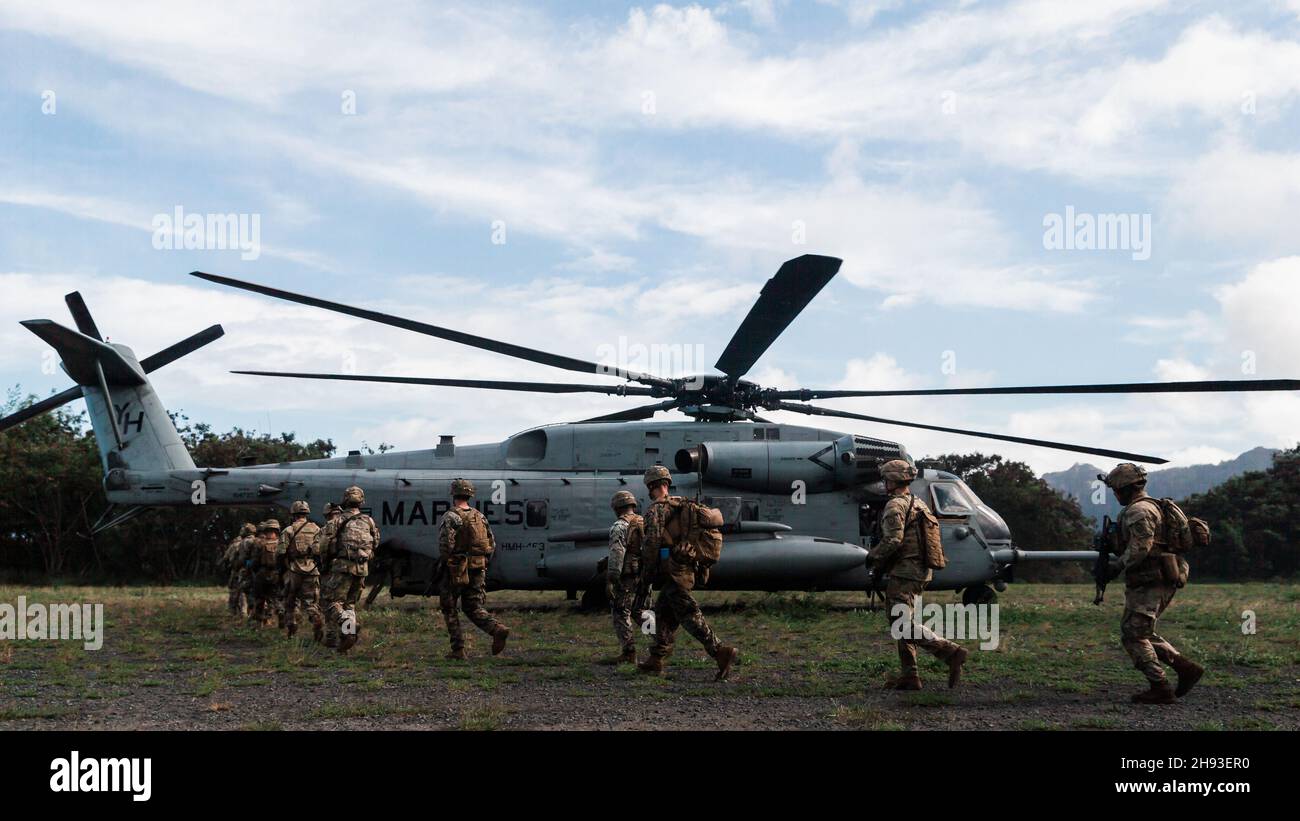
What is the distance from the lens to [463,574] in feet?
34.4

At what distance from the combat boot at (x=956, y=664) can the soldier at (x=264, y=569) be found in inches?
372

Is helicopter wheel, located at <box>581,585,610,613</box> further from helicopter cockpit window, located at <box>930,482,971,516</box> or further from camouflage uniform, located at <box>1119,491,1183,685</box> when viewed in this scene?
camouflage uniform, located at <box>1119,491,1183,685</box>

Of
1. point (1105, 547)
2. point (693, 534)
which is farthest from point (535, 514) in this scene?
point (1105, 547)

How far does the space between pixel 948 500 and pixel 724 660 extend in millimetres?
8559

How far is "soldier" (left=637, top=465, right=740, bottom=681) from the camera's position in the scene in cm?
882

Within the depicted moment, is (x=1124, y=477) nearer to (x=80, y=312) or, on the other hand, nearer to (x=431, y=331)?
(x=431, y=331)

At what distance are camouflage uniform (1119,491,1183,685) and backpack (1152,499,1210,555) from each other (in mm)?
50

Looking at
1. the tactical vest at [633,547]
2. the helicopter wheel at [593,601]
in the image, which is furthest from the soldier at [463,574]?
the helicopter wheel at [593,601]

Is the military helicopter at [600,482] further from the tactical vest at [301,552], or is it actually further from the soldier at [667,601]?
the soldier at [667,601]

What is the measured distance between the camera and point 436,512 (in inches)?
610
